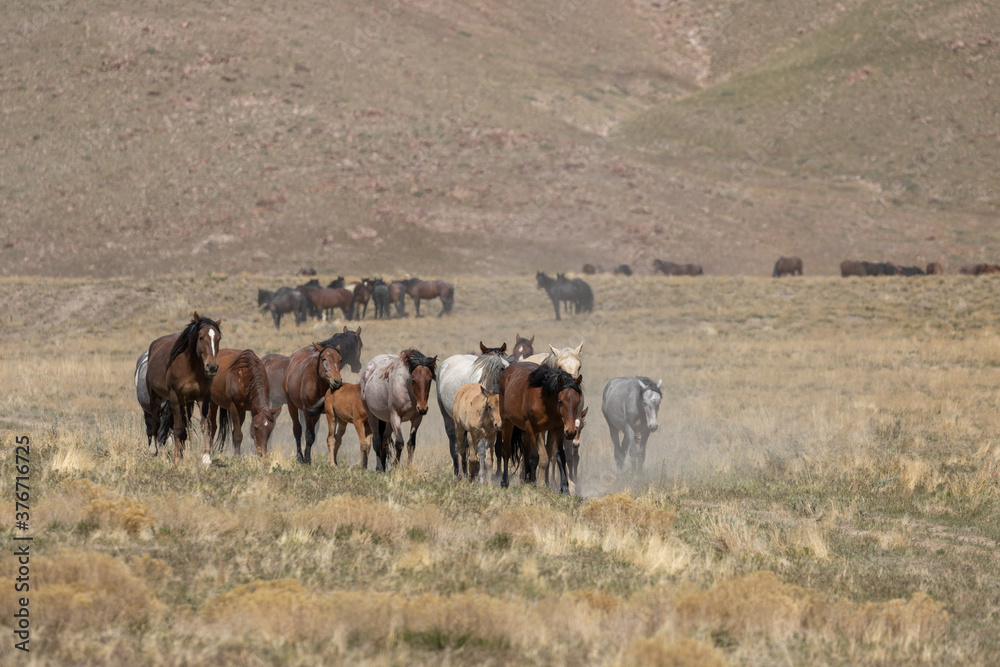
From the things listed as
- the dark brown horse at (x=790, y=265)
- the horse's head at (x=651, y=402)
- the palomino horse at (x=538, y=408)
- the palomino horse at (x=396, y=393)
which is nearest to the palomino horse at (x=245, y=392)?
the palomino horse at (x=396, y=393)

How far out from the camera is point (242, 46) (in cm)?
7975

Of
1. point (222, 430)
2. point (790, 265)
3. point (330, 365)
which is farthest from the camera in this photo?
point (790, 265)

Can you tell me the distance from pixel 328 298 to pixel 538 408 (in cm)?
2653

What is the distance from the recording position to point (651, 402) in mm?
15828

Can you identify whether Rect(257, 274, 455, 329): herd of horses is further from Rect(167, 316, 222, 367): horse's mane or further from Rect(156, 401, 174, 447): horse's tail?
Rect(167, 316, 222, 367): horse's mane

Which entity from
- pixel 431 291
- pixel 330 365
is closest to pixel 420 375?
pixel 330 365

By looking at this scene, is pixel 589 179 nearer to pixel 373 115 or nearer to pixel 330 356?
pixel 373 115

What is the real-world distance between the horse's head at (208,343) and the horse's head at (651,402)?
6835 millimetres

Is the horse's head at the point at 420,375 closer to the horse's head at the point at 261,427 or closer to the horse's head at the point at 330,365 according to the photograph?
the horse's head at the point at 330,365

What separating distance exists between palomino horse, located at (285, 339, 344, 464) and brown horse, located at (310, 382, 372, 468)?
0.79ft

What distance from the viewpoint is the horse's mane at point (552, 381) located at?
12047mm

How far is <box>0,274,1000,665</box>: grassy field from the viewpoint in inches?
255

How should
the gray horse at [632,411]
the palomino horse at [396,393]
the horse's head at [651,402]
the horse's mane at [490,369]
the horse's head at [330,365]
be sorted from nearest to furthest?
the palomino horse at [396,393] → the horse's mane at [490,369] → the horse's head at [330,365] → the horse's head at [651,402] → the gray horse at [632,411]

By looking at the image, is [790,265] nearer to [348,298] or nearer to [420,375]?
[348,298]
